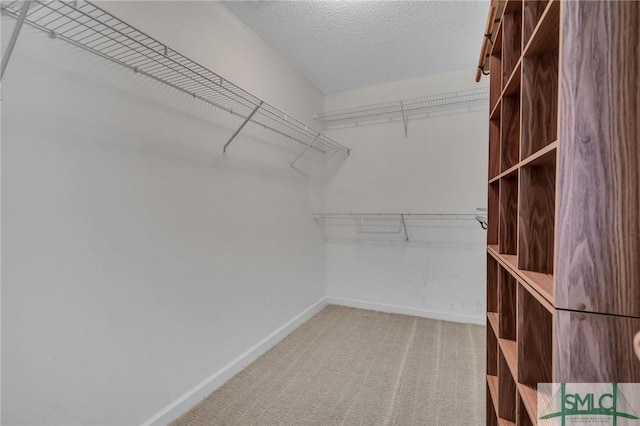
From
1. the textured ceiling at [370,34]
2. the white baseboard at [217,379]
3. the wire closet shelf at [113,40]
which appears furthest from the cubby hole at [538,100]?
the white baseboard at [217,379]

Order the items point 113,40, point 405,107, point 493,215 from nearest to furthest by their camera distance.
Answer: point 113,40 < point 493,215 < point 405,107

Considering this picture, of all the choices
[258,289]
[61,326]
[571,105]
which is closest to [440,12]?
[571,105]

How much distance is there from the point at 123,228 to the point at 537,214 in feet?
5.34

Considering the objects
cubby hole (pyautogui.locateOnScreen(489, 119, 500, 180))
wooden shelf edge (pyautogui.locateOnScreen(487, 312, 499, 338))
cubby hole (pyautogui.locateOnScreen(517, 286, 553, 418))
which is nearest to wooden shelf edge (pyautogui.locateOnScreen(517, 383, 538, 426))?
cubby hole (pyautogui.locateOnScreen(517, 286, 553, 418))

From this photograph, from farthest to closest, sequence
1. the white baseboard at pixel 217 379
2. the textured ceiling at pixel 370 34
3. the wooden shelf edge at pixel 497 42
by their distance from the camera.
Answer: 1. the textured ceiling at pixel 370 34
2. the white baseboard at pixel 217 379
3. the wooden shelf edge at pixel 497 42

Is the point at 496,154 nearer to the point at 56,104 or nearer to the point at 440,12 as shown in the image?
the point at 440,12

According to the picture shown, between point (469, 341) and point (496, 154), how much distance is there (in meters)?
1.77

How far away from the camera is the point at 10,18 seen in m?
0.95

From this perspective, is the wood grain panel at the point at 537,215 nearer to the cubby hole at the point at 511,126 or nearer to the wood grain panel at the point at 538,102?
the wood grain panel at the point at 538,102

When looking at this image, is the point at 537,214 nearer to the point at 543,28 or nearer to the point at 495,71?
the point at 543,28

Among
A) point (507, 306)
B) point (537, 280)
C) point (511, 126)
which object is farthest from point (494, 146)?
point (537, 280)

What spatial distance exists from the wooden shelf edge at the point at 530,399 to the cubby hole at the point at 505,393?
1.14ft

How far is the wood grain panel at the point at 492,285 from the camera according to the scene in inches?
55.6

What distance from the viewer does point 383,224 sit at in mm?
3066
